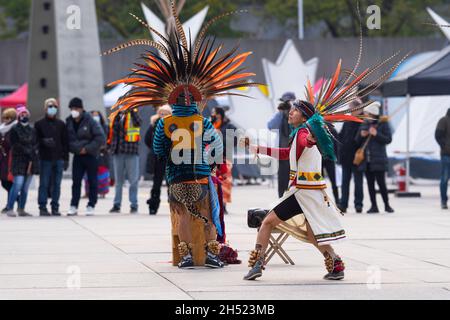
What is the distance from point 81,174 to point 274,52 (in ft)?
88.9

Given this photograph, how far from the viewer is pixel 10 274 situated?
10695 mm

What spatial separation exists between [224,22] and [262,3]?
5795 mm

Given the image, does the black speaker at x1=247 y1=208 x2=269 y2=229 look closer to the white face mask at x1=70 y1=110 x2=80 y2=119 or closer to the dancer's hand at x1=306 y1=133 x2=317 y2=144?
the dancer's hand at x1=306 y1=133 x2=317 y2=144

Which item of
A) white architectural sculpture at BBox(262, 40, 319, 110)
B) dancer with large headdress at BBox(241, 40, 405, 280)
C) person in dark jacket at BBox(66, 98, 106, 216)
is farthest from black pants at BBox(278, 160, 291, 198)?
white architectural sculpture at BBox(262, 40, 319, 110)

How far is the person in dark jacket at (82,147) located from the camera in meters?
18.7

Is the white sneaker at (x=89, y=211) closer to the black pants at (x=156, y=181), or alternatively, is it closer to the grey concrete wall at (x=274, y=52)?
the black pants at (x=156, y=181)

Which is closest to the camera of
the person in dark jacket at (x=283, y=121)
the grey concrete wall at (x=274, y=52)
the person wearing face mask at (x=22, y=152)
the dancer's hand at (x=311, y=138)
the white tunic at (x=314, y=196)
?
the white tunic at (x=314, y=196)

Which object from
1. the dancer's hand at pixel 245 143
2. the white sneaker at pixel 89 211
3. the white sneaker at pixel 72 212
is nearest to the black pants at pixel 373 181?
the white sneaker at pixel 89 211

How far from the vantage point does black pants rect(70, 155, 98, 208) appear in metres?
18.8

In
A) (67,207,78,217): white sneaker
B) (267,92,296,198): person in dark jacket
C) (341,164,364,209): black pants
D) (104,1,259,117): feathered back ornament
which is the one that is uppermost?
(104,1,259,117): feathered back ornament

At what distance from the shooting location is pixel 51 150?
18578 mm

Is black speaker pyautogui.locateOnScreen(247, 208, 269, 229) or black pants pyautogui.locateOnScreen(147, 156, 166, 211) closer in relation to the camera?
black speaker pyautogui.locateOnScreen(247, 208, 269, 229)

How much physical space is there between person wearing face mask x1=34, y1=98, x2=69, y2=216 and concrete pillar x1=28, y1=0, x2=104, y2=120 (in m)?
12.0

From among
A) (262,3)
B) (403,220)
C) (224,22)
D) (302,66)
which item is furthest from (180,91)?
(262,3)
